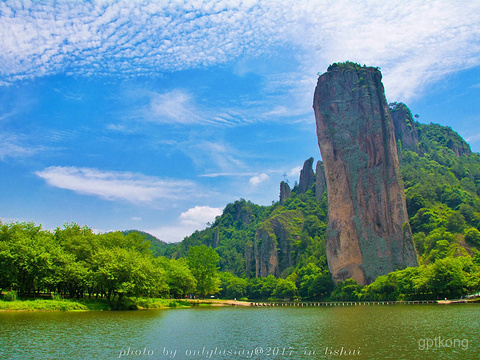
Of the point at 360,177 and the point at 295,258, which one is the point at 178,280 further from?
the point at 295,258

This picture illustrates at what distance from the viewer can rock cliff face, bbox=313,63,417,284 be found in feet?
296

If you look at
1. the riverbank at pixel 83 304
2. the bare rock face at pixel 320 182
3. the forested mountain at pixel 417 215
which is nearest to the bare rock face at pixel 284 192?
the forested mountain at pixel 417 215

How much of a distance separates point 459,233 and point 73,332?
8034cm

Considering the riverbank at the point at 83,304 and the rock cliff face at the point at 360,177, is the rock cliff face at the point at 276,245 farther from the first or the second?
the riverbank at the point at 83,304

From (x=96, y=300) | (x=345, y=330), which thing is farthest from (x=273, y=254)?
(x=345, y=330)

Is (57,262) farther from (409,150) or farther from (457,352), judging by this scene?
(409,150)

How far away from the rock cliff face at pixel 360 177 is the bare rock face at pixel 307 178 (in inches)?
2570

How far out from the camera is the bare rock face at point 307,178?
17238 centimetres

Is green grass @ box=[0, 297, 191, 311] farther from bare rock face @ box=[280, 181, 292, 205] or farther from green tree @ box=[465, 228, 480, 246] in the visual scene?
bare rock face @ box=[280, 181, 292, 205]

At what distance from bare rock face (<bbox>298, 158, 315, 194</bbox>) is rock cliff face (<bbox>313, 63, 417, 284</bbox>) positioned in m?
65.3

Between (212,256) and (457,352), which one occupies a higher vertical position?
(212,256)

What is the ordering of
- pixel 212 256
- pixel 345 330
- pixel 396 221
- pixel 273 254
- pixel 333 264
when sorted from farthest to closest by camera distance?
pixel 273 254 < pixel 333 264 < pixel 396 221 < pixel 212 256 < pixel 345 330

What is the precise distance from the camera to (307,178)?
570 ft

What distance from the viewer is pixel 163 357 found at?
62.0 feet
